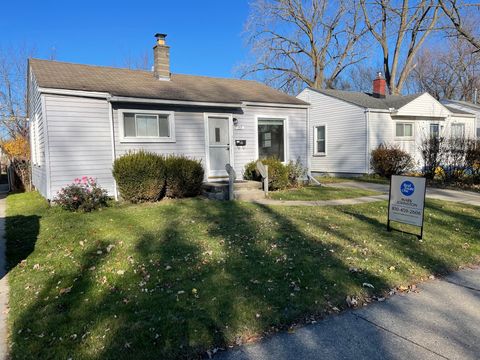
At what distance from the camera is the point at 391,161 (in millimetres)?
15773

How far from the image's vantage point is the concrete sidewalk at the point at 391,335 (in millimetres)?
2834

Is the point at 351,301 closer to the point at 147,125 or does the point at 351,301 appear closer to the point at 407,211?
the point at 407,211

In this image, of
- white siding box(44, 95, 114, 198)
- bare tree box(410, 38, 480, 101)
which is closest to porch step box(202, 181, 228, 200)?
white siding box(44, 95, 114, 198)

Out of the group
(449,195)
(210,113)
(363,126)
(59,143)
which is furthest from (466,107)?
(59,143)

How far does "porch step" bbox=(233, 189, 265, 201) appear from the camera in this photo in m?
10.1

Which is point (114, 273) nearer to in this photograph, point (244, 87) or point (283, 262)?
point (283, 262)

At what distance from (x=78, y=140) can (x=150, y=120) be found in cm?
208

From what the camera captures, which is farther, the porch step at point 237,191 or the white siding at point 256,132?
the white siding at point 256,132

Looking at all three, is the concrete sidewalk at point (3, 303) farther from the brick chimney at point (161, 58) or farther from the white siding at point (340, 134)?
the white siding at point (340, 134)

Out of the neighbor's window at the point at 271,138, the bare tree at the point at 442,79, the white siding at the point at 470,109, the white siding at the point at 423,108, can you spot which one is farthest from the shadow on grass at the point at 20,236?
the bare tree at the point at 442,79

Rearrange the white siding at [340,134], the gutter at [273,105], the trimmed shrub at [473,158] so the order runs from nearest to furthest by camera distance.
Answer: the gutter at [273,105] → the trimmed shrub at [473,158] → the white siding at [340,134]

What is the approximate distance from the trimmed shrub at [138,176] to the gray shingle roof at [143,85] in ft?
6.67

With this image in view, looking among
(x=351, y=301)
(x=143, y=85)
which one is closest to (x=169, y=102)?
(x=143, y=85)

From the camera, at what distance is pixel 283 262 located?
15.5 ft
